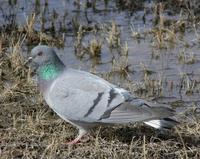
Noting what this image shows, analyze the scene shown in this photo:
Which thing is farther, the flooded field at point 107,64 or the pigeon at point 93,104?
the flooded field at point 107,64

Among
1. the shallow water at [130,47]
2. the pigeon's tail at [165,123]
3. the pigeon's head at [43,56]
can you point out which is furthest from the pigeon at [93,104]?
the shallow water at [130,47]

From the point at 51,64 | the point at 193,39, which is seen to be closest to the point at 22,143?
the point at 51,64

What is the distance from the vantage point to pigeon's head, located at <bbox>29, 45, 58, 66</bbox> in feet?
19.3

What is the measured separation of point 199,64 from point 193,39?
1.01 m

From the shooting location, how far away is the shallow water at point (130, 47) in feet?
25.9

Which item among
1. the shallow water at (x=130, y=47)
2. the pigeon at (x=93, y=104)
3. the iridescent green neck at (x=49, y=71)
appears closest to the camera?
the pigeon at (x=93, y=104)

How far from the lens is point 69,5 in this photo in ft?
36.4

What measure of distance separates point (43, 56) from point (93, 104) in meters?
0.63

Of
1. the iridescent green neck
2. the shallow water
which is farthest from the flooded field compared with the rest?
the iridescent green neck

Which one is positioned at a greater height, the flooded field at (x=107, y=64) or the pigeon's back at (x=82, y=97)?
the pigeon's back at (x=82, y=97)

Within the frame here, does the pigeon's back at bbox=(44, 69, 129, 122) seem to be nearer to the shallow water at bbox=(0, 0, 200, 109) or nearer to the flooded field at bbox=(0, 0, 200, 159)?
the flooded field at bbox=(0, 0, 200, 159)

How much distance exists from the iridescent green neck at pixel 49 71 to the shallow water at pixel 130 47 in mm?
1824

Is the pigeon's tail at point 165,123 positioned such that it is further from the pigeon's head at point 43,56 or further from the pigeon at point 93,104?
the pigeon's head at point 43,56

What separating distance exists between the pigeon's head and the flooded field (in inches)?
19.9
